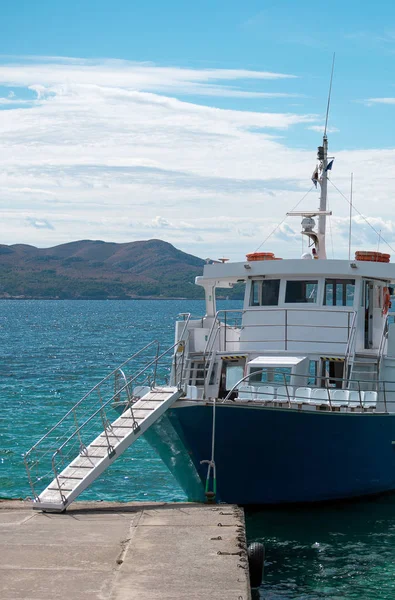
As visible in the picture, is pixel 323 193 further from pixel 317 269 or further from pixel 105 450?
pixel 105 450

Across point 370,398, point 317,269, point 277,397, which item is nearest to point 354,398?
point 370,398

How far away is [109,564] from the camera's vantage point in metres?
12.3

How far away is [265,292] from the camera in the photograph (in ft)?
70.2

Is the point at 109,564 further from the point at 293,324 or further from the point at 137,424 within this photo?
the point at 293,324

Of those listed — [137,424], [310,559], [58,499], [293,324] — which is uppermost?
[293,324]

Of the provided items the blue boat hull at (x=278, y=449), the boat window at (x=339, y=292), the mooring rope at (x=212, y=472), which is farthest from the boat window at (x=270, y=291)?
the mooring rope at (x=212, y=472)

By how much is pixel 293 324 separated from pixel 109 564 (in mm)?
9632

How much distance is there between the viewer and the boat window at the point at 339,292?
2097 centimetres

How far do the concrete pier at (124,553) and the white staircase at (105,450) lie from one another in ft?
1.08

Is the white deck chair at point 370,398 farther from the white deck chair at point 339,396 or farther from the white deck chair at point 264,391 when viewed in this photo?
the white deck chair at point 264,391

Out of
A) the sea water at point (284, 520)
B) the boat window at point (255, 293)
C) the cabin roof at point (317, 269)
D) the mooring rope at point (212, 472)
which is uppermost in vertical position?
the cabin roof at point (317, 269)

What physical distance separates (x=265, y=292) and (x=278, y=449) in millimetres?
4851

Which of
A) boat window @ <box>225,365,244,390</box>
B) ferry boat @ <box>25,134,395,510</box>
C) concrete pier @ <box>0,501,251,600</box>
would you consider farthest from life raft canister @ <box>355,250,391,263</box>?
concrete pier @ <box>0,501,251,600</box>

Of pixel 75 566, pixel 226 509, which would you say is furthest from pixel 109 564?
pixel 226 509
